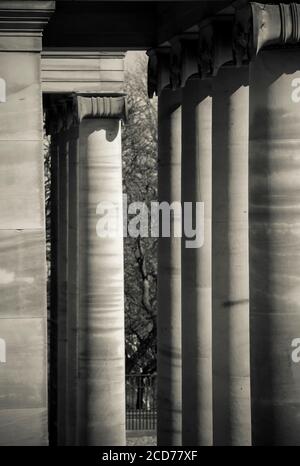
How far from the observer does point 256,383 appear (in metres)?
43.4

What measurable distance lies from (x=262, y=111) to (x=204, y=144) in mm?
19846

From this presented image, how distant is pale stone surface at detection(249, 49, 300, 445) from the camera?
139 feet

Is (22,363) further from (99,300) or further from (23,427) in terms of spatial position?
(99,300)

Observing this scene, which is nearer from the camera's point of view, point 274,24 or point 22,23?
point 274,24

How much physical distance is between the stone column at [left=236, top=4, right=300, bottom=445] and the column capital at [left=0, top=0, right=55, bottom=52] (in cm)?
729

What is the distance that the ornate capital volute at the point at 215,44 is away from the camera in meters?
53.8

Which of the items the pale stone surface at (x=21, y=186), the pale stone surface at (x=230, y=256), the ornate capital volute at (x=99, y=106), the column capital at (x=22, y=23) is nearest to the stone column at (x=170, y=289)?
the ornate capital volute at (x=99, y=106)

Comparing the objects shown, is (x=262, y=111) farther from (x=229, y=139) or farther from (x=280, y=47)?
(x=229, y=139)

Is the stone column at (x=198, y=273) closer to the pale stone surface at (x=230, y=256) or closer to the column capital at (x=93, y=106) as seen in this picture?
the pale stone surface at (x=230, y=256)

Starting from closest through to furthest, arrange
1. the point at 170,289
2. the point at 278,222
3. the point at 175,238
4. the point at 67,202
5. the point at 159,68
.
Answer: the point at 278,222 → the point at 159,68 → the point at 175,238 → the point at 170,289 → the point at 67,202

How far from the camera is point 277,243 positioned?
1678 inches

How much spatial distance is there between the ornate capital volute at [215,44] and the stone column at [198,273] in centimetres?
550

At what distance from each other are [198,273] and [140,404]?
87791 mm

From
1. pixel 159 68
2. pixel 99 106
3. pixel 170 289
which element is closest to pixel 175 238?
pixel 170 289
